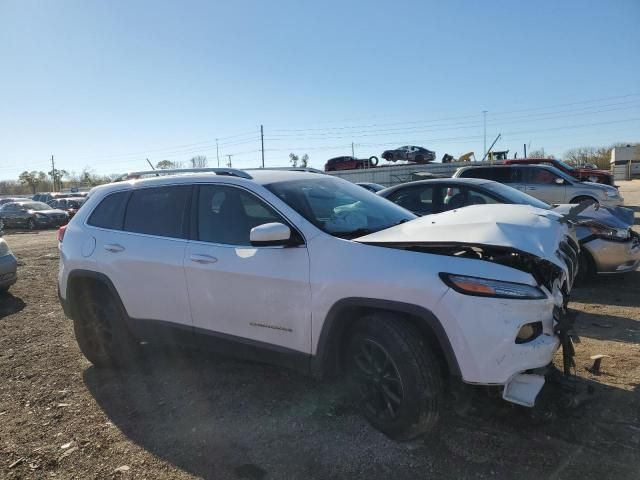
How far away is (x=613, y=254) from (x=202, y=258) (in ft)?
18.6

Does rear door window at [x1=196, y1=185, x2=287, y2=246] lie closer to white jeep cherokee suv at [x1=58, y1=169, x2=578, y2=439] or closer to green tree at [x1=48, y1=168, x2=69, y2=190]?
white jeep cherokee suv at [x1=58, y1=169, x2=578, y2=439]

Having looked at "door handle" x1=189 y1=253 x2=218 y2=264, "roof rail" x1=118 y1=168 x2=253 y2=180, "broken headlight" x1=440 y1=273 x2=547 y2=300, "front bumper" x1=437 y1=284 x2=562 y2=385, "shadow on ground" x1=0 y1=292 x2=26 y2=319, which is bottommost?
"shadow on ground" x1=0 y1=292 x2=26 y2=319

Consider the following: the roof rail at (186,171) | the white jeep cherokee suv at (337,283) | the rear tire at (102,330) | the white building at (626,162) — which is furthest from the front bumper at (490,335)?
the white building at (626,162)

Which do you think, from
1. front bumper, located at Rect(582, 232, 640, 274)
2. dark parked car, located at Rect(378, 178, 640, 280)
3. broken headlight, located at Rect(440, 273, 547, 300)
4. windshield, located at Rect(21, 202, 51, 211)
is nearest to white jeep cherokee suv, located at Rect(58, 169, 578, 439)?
broken headlight, located at Rect(440, 273, 547, 300)

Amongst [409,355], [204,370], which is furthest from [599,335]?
[204,370]

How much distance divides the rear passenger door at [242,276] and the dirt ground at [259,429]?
60cm

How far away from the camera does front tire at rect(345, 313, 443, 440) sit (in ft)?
9.12

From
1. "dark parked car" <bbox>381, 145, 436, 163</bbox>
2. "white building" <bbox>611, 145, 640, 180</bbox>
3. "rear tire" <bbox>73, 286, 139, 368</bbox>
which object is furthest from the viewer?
"white building" <bbox>611, 145, 640, 180</bbox>

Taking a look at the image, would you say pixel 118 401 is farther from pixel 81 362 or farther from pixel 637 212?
pixel 637 212

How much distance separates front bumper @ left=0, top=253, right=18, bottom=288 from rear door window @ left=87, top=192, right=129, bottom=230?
3999mm

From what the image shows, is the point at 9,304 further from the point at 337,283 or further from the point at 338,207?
the point at 337,283

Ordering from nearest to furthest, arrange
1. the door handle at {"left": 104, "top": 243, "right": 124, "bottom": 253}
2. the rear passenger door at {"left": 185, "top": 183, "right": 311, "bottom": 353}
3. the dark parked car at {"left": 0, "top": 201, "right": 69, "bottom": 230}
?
the rear passenger door at {"left": 185, "top": 183, "right": 311, "bottom": 353} < the door handle at {"left": 104, "top": 243, "right": 124, "bottom": 253} < the dark parked car at {"left": 0, "top": 201, "right": 69, "bottom": 230}

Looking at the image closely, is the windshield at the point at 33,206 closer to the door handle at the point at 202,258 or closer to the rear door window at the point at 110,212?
the rear door window at the point at 110,212

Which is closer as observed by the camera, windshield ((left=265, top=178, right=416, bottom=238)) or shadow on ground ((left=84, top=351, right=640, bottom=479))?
shadow on ground ((left=84, top=351, right=640, bottom=479))
